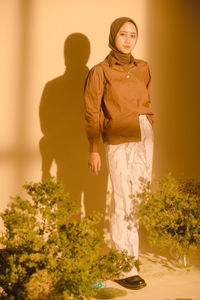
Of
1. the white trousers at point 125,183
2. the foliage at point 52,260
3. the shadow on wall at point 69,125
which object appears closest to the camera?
the foliage at point 52,260

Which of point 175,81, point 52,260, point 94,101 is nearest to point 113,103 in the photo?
point 94,101

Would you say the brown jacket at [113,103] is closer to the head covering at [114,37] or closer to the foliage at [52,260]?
the head covering at [114,37]

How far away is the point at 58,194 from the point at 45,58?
3.63 ft

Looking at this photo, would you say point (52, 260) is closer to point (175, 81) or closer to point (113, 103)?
point (113, 103)

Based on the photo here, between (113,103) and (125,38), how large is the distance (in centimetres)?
34

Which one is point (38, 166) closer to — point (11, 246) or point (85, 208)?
point (85, 208)

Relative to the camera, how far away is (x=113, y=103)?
7.30 ft

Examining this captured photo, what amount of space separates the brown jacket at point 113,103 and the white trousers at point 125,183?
52 mm

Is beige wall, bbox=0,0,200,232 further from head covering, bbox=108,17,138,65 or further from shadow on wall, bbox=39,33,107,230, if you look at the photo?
head covering, bbox=108,17,138,65

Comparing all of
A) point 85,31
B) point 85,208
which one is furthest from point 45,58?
point 85,208

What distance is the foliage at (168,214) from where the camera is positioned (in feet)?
7.16

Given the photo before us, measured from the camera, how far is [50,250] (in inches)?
65.6

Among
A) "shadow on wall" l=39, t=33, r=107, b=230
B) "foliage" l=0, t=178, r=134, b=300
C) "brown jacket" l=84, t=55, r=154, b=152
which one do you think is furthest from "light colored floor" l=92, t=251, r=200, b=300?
"brown jacket" l=84, t=55, r=154, b=152

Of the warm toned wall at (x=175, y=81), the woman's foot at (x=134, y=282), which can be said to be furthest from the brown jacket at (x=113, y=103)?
the warm toned wall at (x=175, y=81)
